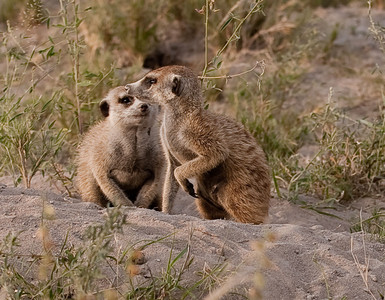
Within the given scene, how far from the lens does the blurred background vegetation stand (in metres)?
4.79

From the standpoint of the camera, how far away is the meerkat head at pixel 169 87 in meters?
4.37

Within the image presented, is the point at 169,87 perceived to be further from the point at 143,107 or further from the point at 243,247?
the point at 243,247

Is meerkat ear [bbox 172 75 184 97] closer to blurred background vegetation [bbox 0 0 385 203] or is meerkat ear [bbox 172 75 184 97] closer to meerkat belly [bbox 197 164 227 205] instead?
blurred background vegetation [bbox 0 0 385 203]

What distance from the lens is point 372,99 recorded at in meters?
7.45

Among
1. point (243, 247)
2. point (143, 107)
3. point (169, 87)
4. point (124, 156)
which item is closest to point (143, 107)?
point (143, 107)

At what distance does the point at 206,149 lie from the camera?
14.0 feet

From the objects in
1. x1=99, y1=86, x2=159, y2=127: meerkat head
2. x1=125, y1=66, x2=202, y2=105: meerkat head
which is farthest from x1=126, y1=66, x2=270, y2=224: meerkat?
x1=99, y1=86, x2=159, y2=127: meerkat head

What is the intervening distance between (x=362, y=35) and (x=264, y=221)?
4.80m

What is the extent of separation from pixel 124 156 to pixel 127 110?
0.28 metres

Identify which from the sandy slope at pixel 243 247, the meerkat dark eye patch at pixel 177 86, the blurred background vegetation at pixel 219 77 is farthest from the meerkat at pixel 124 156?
the sandy slope at pixel 243 247

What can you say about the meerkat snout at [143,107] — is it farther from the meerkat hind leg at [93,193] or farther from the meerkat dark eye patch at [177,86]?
the meerkat hind leg at [93,193]

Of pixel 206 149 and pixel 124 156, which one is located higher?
pixel 206 149

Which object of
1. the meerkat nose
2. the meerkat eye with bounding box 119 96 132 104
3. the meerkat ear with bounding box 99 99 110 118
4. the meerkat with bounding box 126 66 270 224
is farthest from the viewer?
the meerkat ear with bounding box 99 99 110 118

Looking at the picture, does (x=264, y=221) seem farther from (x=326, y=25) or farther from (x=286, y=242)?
(x=326, y=25)
